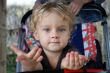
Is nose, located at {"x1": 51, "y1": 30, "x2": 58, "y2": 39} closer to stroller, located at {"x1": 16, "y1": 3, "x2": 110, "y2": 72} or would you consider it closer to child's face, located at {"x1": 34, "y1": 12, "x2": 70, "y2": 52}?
child's face, located at {"x1": 34, "y1": 12, "x2": 70, "y2": 52}

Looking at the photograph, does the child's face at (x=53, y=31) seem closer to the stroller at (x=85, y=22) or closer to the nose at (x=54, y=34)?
the nose at (x=54, y=34)

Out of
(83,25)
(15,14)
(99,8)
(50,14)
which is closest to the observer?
(50,14)

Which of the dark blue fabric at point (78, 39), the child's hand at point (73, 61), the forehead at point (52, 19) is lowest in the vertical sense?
the child's hand at point (73, 61)

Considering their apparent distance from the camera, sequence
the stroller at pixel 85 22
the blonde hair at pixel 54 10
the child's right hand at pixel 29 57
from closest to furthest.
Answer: the child's right hand at pixel 29 57 → the blonde hair at pixel 54 10 → the stroller at pixel 85 22

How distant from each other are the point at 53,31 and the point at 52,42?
0.04 m

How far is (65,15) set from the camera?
1399 mm

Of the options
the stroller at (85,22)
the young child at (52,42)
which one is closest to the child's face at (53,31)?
the young child at (52,42)

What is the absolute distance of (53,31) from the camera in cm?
136

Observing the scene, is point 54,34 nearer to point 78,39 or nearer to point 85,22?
point 78,39

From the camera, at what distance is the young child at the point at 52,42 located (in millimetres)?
1326

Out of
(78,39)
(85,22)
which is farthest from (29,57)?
(85,22)

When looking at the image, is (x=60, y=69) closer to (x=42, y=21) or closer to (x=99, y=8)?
(x=42, y=21)

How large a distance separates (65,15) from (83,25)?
47.8 inches

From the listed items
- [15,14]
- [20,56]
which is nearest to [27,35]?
[20,56]
